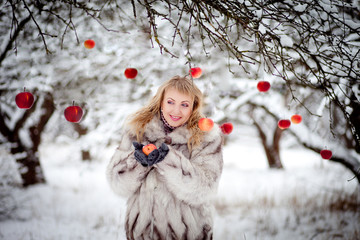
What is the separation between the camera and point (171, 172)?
5.32ft

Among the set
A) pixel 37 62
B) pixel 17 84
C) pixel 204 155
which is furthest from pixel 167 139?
pixel 17 84

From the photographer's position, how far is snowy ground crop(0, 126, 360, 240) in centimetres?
351

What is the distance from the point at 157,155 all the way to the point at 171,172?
7.0 inches

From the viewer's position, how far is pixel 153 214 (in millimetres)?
1774

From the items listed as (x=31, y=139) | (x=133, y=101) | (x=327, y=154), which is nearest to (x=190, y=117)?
(x=327, y=154)

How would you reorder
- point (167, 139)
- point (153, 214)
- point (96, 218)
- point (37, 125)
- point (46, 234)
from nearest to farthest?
point (153, 214), point (167, 139), point (46, 234), point (96, 218), point (37, 125)

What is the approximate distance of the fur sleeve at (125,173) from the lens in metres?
1.74

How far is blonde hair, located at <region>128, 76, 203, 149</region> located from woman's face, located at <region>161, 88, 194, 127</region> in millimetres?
42

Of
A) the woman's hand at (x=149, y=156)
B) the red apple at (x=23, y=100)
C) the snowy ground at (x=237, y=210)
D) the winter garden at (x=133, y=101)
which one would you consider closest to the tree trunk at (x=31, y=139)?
the winter garden at (x=133, y=101)

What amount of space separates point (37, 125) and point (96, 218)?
10.1 feet

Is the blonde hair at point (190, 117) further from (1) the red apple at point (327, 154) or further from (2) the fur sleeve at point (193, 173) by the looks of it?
(1) the red apple at point (327, 154)

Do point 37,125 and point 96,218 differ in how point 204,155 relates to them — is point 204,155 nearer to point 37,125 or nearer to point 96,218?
point 96,218

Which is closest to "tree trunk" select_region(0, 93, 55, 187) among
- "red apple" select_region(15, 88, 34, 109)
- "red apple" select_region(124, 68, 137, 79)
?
"red apple" select_region(15, 88, 34, 109)

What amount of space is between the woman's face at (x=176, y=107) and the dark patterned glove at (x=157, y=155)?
40 cm
